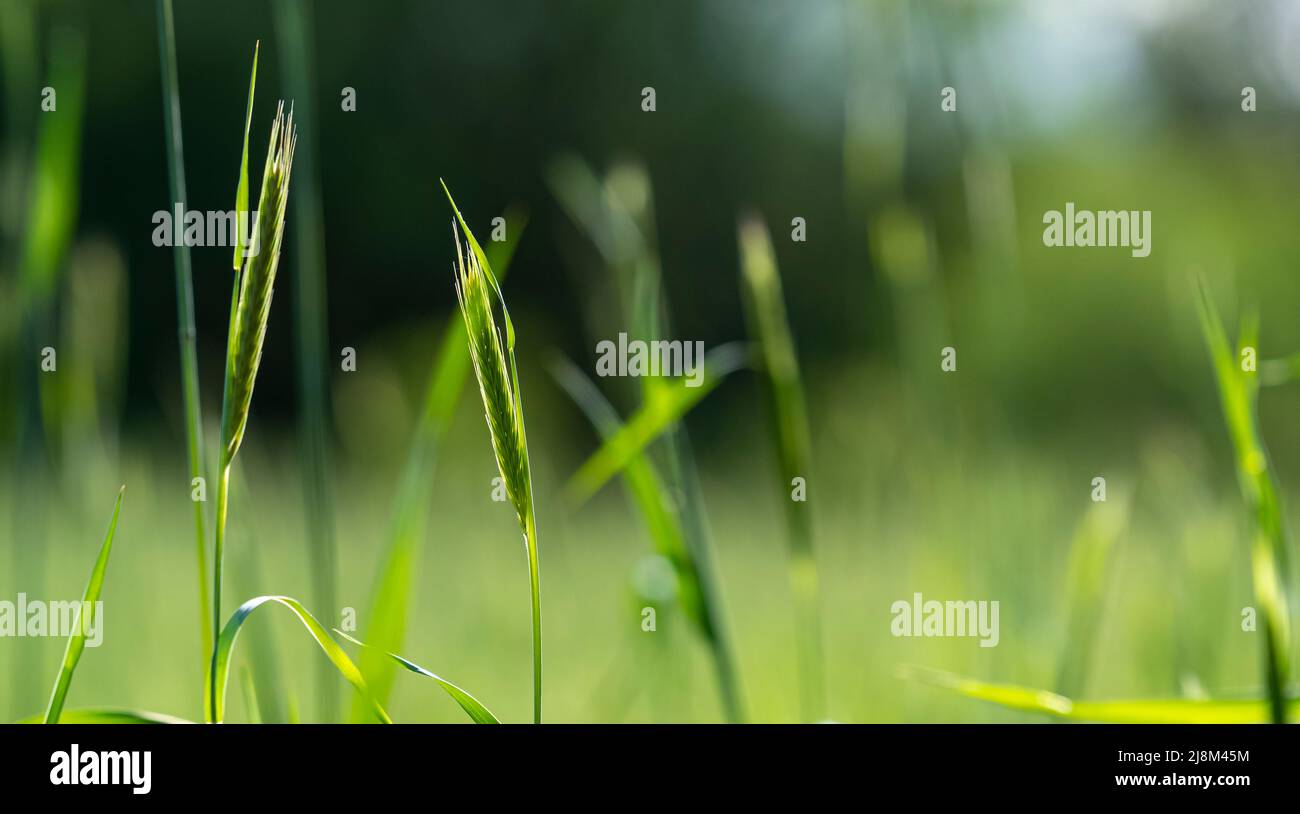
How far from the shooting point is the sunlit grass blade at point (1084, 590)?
572 millimetres

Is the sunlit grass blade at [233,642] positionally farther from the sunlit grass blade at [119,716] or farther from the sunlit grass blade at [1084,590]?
the sunlit grass blade at [1084,590]

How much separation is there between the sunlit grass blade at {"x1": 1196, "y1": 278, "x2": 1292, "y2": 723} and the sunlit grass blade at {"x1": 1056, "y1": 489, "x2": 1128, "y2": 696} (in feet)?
0.50

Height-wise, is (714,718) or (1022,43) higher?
(1022,43)

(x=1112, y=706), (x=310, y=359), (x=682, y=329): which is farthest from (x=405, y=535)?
(x=682, y=329)

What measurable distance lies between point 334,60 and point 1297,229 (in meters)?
6.78

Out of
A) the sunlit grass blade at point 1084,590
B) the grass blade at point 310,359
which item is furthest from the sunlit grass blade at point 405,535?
the sunlit grass blade at point 1084,590

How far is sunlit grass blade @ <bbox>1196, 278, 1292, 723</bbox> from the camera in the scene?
0.37 meters

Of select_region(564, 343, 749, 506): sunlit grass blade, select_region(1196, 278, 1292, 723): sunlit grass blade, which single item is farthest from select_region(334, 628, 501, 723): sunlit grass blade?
select_region(1196, 278, 1292, 723): sunlit grass blade

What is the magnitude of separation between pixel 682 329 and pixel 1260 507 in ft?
24.6

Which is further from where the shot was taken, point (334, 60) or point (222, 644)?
point (334, 60)

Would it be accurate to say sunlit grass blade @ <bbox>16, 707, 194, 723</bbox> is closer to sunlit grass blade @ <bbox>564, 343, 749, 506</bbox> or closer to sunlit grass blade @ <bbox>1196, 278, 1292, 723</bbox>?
sunlit grass blade @ <bbox>564, 343, 749, 506</bbox>

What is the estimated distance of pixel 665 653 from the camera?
2.30ft
